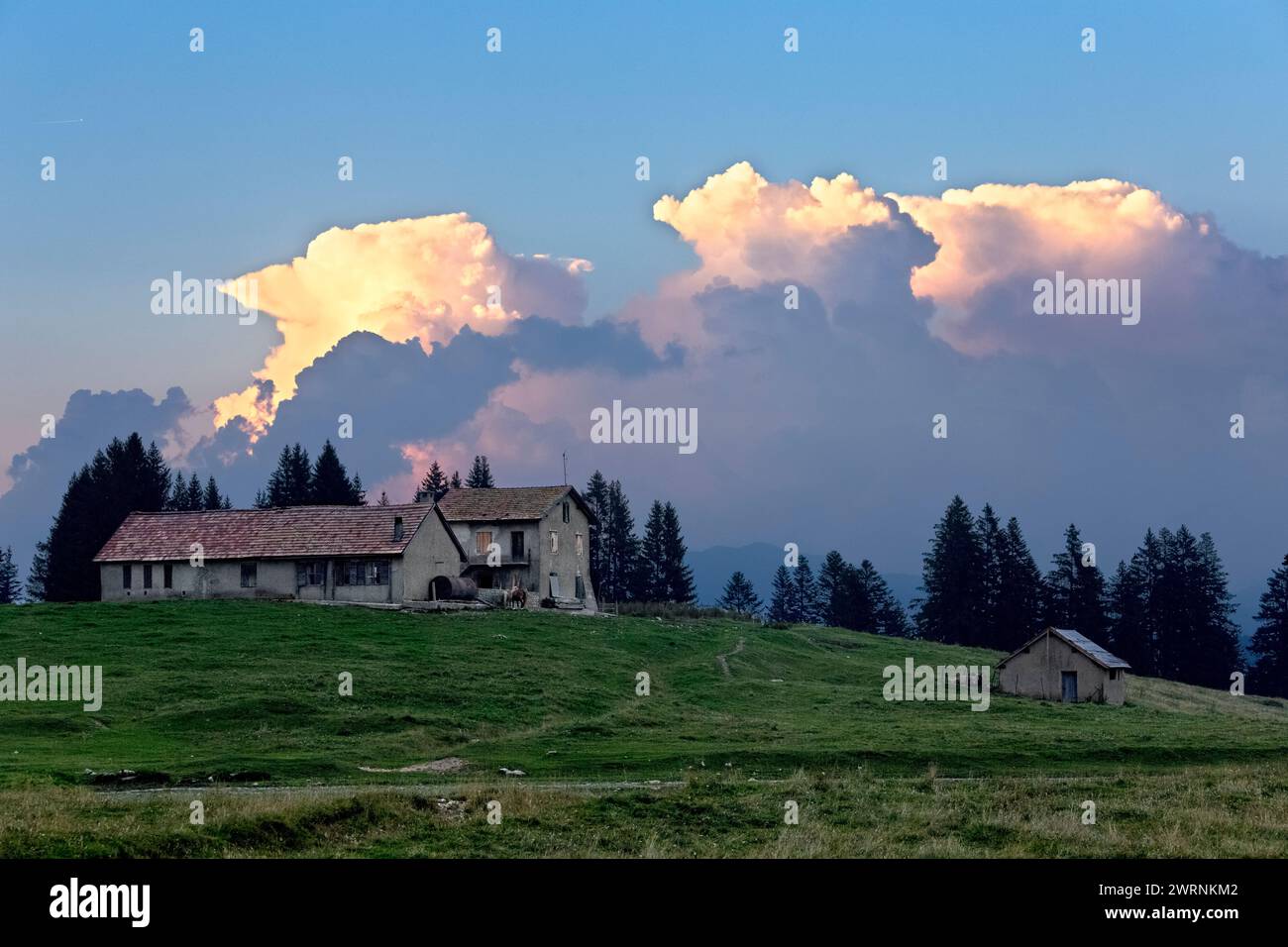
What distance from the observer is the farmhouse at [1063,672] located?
6525 cm

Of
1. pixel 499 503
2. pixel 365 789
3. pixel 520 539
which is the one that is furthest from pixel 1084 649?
pixel 365 789

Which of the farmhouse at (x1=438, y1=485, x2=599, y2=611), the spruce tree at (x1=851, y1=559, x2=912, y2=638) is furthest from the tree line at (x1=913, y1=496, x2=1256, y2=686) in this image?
the farmhouse at (x1=438, y1=485, x2=599, y2=611)

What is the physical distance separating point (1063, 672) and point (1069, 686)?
2.49 ft

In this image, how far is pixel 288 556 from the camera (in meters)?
74.4

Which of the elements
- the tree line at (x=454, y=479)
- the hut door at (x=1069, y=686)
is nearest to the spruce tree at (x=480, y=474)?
the tree line at (x=454, y=479)

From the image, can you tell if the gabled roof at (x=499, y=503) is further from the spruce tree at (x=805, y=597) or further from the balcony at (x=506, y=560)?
the spruce tree at (x=805, y=597)

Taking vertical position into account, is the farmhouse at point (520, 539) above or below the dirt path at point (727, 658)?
above

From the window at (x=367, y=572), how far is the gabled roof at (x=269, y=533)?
0.63 m

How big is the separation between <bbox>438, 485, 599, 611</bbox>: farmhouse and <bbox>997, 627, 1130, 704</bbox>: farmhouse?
96.2 ft

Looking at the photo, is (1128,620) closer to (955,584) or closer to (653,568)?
(955,584)

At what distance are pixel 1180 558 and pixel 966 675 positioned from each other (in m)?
56.1

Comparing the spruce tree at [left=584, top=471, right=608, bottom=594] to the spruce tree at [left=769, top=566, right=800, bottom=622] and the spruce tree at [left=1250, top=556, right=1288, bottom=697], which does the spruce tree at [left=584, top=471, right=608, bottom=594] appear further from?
the spruce tree at [left=1250, top=556, right=1288, bottom=697]

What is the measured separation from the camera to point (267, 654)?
2127 inches

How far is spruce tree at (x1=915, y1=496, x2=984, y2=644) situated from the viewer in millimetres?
117250
